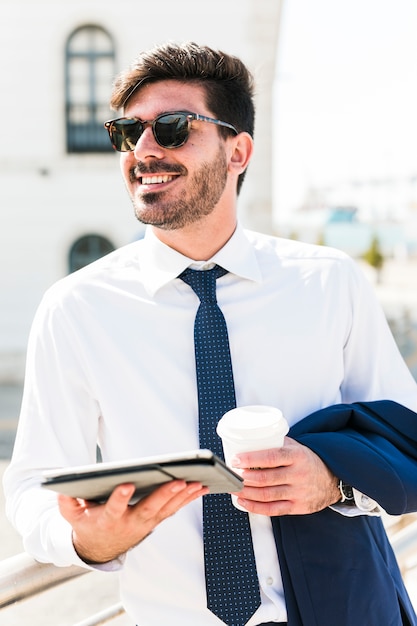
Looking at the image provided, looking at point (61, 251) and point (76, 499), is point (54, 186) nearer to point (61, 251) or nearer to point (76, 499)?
point (61, 251)

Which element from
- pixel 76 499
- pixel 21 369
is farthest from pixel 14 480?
pixel 21 369

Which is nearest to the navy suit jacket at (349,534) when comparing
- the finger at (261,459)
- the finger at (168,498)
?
the finger at (261,459)

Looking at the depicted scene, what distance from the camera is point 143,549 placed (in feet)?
5.30

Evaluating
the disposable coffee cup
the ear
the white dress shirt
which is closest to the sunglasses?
the ear

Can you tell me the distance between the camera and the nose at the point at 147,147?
1.73 m

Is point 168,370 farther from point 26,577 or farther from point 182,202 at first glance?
point 26,577

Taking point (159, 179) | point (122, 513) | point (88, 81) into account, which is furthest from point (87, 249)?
point (122, 513)

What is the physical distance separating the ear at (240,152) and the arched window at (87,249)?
11548 millimetres

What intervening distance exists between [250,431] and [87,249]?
12584 millimetres

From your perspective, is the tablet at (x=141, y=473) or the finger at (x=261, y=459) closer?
the tablet at (x=141, y=473)

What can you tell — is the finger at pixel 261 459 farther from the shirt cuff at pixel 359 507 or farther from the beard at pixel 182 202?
the beard at pixel 182 202

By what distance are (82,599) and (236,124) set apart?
378 cm

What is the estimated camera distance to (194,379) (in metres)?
1.69

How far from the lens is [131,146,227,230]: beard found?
5.65ft
